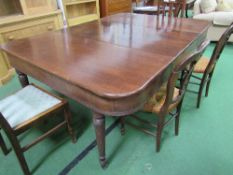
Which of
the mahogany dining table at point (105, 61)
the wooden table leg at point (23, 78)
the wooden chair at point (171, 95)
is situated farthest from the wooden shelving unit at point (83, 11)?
the wooden chair at point (171, 95)

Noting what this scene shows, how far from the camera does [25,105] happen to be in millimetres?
1285

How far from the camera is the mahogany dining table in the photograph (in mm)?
940

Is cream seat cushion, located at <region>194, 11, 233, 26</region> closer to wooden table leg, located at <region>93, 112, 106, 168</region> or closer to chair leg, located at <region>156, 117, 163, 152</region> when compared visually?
chair leg, located at <region>156, 117, 163, 152</region>

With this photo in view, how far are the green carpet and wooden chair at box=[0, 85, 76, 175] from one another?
21 cm

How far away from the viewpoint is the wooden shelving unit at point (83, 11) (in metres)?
3.39

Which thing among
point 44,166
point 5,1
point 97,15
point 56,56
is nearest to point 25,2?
point 5,1

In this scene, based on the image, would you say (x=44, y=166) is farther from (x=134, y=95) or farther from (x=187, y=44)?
(x=187, y=44)

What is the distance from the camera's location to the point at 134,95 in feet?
2.98

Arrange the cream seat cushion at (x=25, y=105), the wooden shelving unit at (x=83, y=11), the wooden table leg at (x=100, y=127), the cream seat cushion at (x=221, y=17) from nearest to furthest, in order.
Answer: the wooden table leg at (x=100, y=127), the cream seat cushion at (x=25, y=105), the cream seat cushion at (x=221, y=17), the wooden shelving unit at (x=83, y=11)

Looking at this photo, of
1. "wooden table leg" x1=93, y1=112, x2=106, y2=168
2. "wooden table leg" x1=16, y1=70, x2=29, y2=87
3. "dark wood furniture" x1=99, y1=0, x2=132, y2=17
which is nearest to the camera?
"wooden table leg" x1=93, y1=112, x2=106, y2=168

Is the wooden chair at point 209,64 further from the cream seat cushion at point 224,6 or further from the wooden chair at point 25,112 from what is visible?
the cream seat cushion at point 224,6

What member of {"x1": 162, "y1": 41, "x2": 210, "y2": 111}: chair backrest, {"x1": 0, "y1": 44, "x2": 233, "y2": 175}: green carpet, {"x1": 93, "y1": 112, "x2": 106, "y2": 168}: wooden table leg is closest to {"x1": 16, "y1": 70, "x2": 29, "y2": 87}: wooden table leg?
{"x1": 0, "y1": 44, "x2": 233, "y2": 175}: green carpet

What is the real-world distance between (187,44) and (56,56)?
1.00 m

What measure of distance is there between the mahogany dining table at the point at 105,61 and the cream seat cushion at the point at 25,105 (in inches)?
6.5
